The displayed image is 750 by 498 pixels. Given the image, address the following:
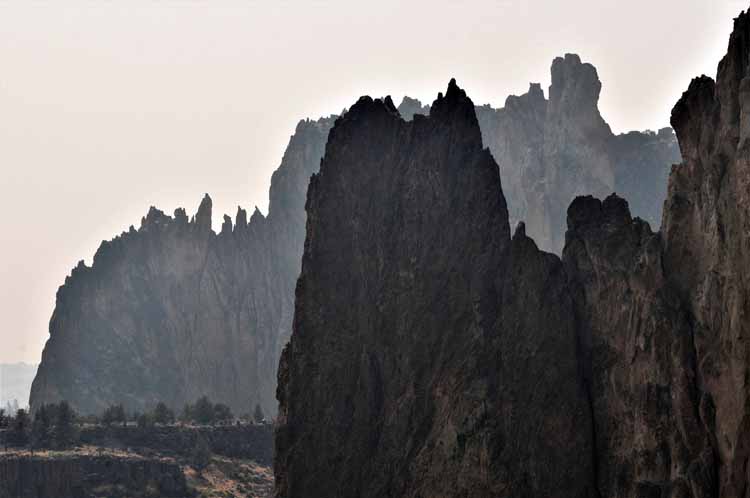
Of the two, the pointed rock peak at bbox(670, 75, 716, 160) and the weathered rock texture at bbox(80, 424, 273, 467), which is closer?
the pointed rock peak at bbox(670, 75, 716, 160)

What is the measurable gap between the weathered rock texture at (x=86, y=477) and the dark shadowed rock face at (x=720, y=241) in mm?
106802

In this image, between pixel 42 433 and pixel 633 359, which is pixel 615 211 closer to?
pixel 633 359

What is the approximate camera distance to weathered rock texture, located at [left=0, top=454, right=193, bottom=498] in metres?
170

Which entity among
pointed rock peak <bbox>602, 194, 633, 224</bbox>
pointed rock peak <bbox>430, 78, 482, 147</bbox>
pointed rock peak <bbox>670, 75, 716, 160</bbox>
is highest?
pointed rock peak <bbox>430, 78, 482, 147</bbox>

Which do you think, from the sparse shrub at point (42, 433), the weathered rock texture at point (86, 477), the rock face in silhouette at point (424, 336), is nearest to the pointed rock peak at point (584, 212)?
the rock face in silhouette at point (424, 336)

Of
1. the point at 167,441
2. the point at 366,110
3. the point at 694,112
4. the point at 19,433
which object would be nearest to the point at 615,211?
the point at 694,112

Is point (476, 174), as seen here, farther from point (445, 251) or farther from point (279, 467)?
point (279, 467)

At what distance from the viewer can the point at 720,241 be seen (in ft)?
235

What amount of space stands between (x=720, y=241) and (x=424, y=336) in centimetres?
2337

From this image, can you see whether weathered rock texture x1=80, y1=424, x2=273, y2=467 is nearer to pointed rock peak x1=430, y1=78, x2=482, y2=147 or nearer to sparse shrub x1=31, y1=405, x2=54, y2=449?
sparse shrub x1=31, y1=405, x2=54, y2=449

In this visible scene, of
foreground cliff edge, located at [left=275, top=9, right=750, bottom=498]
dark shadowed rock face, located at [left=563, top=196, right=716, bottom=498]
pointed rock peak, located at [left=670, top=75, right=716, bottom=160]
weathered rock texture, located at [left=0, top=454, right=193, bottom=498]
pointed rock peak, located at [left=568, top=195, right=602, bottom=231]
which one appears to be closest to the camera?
foreground cliff edge, located at [left=275, top=9, right=750, bottom=498]

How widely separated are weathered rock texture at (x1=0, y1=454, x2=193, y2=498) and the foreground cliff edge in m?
80.2

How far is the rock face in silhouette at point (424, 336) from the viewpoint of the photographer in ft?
272

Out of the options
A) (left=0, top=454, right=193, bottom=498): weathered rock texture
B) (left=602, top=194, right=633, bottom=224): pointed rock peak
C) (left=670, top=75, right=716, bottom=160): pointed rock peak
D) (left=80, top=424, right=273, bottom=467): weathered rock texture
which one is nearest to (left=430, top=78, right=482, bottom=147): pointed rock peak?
(left=602, top=194, right=633, bottom=224): pointed rock peak
